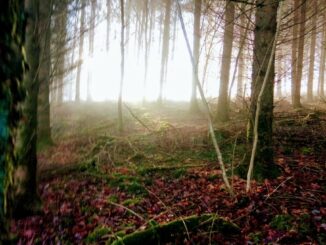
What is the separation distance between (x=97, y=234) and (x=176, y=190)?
224 cm

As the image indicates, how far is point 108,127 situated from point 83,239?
35.6ft

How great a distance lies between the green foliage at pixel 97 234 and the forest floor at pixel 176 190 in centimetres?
2

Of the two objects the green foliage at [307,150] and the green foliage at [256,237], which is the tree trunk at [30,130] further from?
the green foliage at [307,150]

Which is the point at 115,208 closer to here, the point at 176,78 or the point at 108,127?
the point at 108,127

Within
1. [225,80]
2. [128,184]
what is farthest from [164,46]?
[128,184]

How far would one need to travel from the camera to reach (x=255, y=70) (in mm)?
6488

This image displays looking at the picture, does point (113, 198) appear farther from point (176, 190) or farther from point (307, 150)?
point (307, 150)

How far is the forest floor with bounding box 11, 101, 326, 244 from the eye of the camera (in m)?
4.80

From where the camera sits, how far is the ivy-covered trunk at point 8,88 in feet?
3.60

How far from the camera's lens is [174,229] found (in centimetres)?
471

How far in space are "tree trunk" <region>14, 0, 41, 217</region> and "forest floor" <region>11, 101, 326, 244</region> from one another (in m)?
0.31

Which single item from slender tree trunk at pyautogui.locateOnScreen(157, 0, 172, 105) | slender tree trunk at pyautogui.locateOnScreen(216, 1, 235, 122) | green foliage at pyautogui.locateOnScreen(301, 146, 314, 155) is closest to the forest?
green foliage at pyautogui.locateOnScreen(301, 146, 314, 155)

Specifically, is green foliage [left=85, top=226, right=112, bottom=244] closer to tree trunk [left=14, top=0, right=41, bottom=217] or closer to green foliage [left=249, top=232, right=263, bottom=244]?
tree trunk [left=14, top=0, right=41, bottom=217]

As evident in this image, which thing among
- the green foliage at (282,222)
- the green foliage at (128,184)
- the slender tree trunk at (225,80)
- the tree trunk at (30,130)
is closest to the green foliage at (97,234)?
the tree trunk at (30,130)
